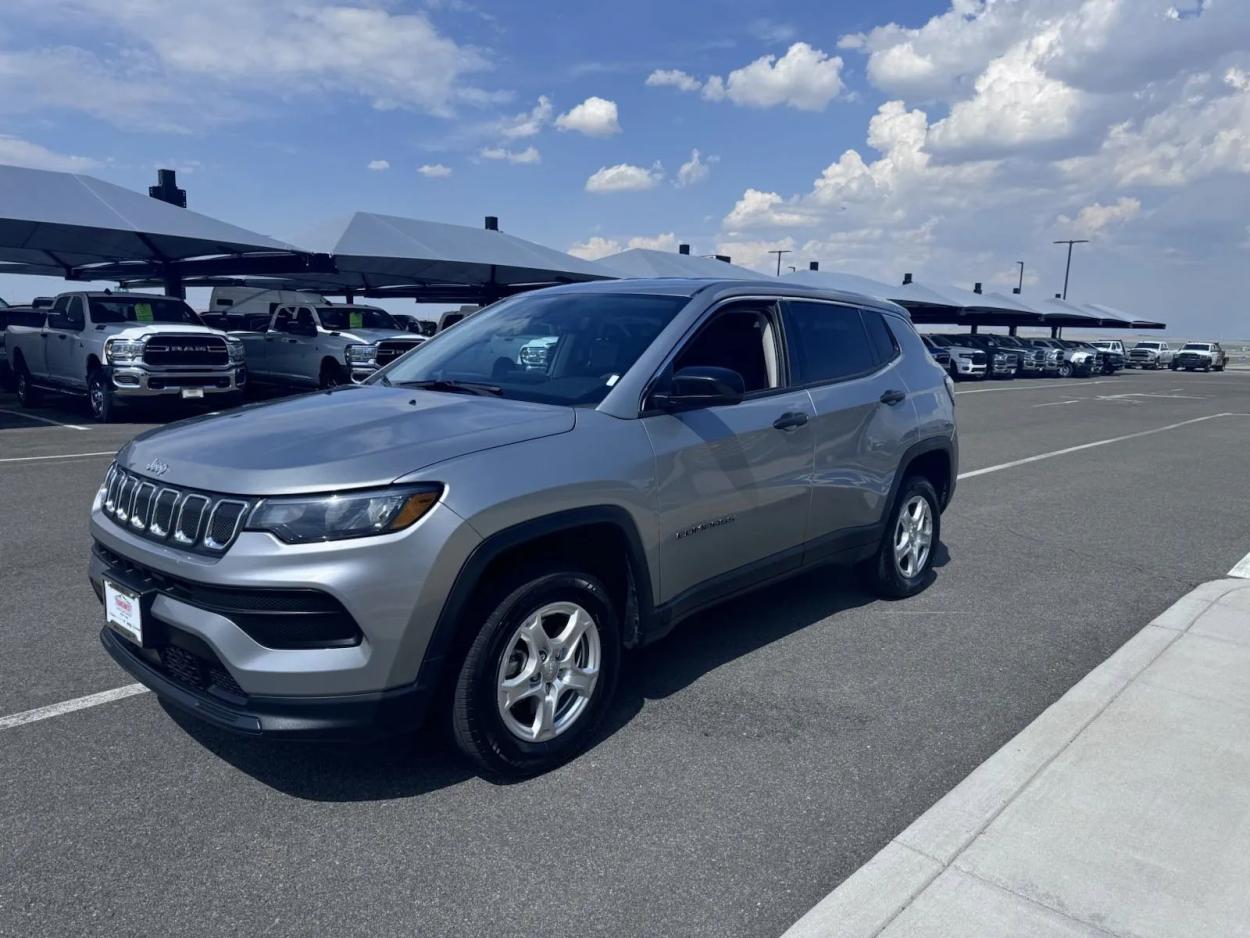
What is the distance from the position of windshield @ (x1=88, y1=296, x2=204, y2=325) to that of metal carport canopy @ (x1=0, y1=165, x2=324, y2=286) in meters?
4.07

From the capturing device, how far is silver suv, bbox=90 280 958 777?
9.30ft

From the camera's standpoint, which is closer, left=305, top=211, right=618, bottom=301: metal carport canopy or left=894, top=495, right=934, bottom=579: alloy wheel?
left=894, top=495, right=934, bottom=579: alloy wheel

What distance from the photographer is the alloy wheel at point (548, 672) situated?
3229 mm

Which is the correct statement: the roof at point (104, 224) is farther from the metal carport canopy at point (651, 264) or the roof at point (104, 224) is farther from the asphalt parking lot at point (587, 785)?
the asphalt parking lot at point (587, 785)

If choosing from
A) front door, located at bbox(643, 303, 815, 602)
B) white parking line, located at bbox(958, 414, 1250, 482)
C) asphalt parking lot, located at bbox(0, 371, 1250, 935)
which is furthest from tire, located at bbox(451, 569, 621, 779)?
white parking line, located at bbox(958, 414, 1250, 482)

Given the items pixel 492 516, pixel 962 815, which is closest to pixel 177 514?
pixel 492 516

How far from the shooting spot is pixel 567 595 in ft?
10.9

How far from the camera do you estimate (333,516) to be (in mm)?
2834

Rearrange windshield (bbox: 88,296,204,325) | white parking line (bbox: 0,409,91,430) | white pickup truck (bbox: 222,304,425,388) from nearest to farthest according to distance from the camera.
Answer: white parking line (bbox: 0,409,91,430), windshield (bbox: 88,296,204,325), white pickup truck (bbox: 222,304,425,388)

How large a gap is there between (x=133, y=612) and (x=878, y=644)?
133 inches

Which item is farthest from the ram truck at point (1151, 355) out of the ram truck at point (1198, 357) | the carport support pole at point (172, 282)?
the carport support pole at point (172, 282)

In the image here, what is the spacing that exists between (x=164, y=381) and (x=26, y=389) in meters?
5.18

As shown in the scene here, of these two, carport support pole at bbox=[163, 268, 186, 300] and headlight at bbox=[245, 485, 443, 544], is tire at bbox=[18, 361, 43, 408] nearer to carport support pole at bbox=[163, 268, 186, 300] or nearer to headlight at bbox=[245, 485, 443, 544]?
carport support pole at bbox=[163, 268, 186, 300]

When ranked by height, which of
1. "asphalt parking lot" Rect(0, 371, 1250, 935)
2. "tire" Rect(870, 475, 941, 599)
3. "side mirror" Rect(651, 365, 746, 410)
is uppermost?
"side mirror" Rect(651, 365, 746, 410)
